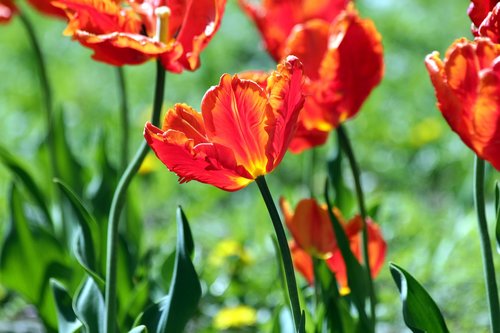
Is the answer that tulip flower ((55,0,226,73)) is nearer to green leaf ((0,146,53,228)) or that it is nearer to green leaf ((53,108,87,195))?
green leaf ((0,146,53,228))

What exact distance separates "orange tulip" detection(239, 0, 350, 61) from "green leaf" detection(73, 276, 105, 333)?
0.53 m

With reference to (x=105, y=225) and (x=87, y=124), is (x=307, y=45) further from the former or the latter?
(x=87, y=124)

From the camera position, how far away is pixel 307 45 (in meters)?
1.45

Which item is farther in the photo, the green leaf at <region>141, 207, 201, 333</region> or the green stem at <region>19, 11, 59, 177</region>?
the green stem at <region>19, 11, 59, 177</region>

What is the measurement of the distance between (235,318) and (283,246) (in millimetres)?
837

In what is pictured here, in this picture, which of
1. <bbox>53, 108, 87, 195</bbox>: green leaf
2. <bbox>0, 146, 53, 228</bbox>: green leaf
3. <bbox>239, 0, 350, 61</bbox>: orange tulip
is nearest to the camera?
<bbox>239, 0, 350, 61</bbox>: orange tulip

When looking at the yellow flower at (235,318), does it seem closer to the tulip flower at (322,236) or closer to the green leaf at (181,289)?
the tulip flower at (322,236)

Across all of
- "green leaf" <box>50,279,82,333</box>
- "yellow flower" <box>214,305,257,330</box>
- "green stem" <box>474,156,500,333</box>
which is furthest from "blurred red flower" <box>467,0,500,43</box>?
"yellow flower" <box>214,305,257,330</box>

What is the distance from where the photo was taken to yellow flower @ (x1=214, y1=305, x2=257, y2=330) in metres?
1.89

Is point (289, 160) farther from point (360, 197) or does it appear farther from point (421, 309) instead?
point (421, 309)

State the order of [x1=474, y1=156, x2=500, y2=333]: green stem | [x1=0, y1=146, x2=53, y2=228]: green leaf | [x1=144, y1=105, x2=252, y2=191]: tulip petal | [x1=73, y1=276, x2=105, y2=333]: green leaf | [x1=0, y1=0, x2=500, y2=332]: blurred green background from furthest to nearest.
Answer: [x1=0, y1=0, x2=500, y2=332]: blurred green background → [x1=0, y1=146, x2=53, y2=228]: green leaf → [x1=73, y1=276, x2=105, y2=333]: green leaf → [x1=474, y1=156, x2=500, y2=333]: green stem → [x1=144, y1=105, x2=252, y2=191]: tulip petal

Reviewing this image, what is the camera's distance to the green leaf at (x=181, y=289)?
1.25 metres

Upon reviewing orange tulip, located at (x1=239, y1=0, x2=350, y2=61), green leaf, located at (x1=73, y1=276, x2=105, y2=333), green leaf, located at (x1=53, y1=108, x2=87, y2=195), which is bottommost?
green leaf, located at (x1=53, y1=108, x2=87, y2=195)

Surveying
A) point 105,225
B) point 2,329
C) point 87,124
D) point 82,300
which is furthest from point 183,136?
point 87,124
